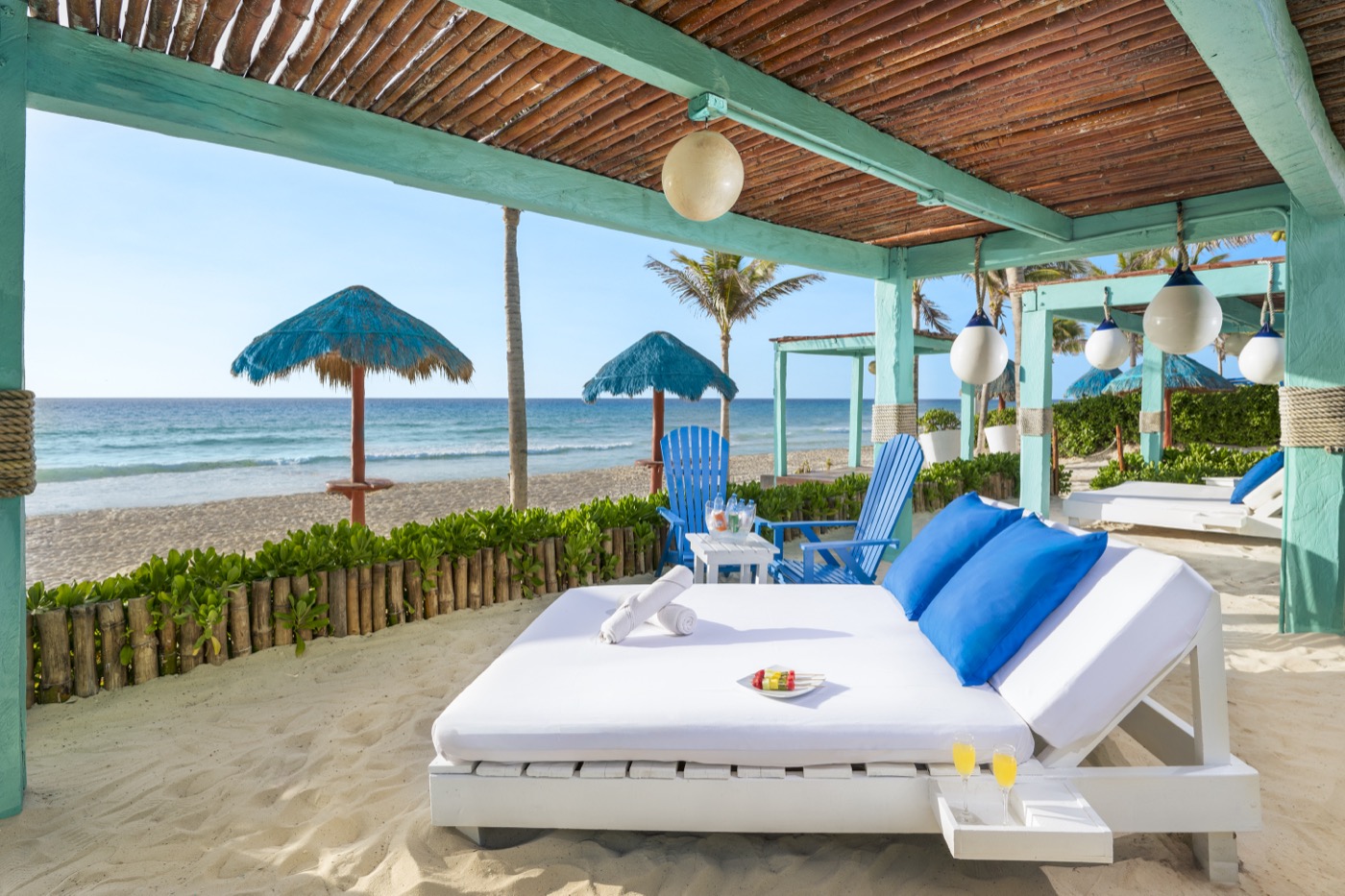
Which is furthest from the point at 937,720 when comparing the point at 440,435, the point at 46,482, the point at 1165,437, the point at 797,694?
the point at 440,435

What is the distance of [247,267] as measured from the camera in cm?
3095

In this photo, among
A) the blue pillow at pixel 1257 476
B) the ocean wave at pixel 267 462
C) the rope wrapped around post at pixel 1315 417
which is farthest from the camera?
the ocean wave at pixel 267 462

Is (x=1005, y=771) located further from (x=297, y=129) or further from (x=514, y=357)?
(x=514, y=357)

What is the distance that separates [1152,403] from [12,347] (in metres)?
10.4

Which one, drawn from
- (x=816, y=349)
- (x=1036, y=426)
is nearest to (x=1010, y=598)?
(x=1036, y=426)

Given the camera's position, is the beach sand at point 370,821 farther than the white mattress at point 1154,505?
No

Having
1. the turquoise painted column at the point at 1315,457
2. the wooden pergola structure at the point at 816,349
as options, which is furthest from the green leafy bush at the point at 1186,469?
the turquoise painted column at the point at 1315,457

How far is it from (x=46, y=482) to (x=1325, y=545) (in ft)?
80.8

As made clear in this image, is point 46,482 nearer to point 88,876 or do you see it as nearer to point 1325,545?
point 88,876

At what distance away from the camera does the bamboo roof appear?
2182mm

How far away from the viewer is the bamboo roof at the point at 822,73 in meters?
2.18

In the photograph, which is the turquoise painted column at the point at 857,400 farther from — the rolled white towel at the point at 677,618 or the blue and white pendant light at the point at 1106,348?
the rolled white towel at the point at 677,618

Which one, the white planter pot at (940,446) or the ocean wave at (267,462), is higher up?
the white planter pot at (940,446)

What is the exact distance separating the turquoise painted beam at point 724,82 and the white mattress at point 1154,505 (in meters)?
4.13
